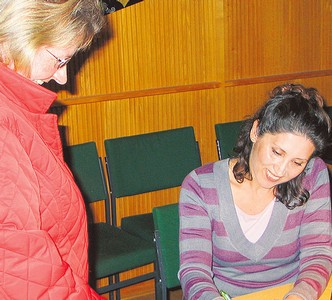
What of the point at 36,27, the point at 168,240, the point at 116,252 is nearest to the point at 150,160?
the point at 116,252

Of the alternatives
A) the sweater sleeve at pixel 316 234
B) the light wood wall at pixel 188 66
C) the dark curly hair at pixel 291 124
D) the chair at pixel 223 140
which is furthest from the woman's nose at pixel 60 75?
the chair at pixel 223 140

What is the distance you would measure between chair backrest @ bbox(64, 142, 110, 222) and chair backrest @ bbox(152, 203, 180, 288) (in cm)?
135

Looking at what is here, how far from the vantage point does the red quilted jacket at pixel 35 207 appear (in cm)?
136

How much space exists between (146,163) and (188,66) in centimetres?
84

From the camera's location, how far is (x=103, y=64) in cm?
405

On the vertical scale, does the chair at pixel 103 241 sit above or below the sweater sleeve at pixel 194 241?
below

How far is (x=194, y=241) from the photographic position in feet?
6.98

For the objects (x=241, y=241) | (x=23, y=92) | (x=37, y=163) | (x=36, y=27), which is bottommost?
(x=241, y=241)

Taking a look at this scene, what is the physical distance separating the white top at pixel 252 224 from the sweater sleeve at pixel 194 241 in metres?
0.12

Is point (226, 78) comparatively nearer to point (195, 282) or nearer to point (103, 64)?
point (103, 64)

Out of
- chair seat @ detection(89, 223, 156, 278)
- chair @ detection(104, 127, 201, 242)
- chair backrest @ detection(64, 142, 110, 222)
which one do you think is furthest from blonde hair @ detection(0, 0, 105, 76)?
chair @ detection(104, 127, 201, 242)

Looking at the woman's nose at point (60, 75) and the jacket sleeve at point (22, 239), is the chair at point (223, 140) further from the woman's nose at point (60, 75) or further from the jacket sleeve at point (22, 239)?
the jacket sleeve at point (22, 239)

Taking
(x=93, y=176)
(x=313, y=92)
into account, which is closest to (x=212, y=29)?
(x=93, y=176)

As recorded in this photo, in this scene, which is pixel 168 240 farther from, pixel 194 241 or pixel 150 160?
pixel 150 160
